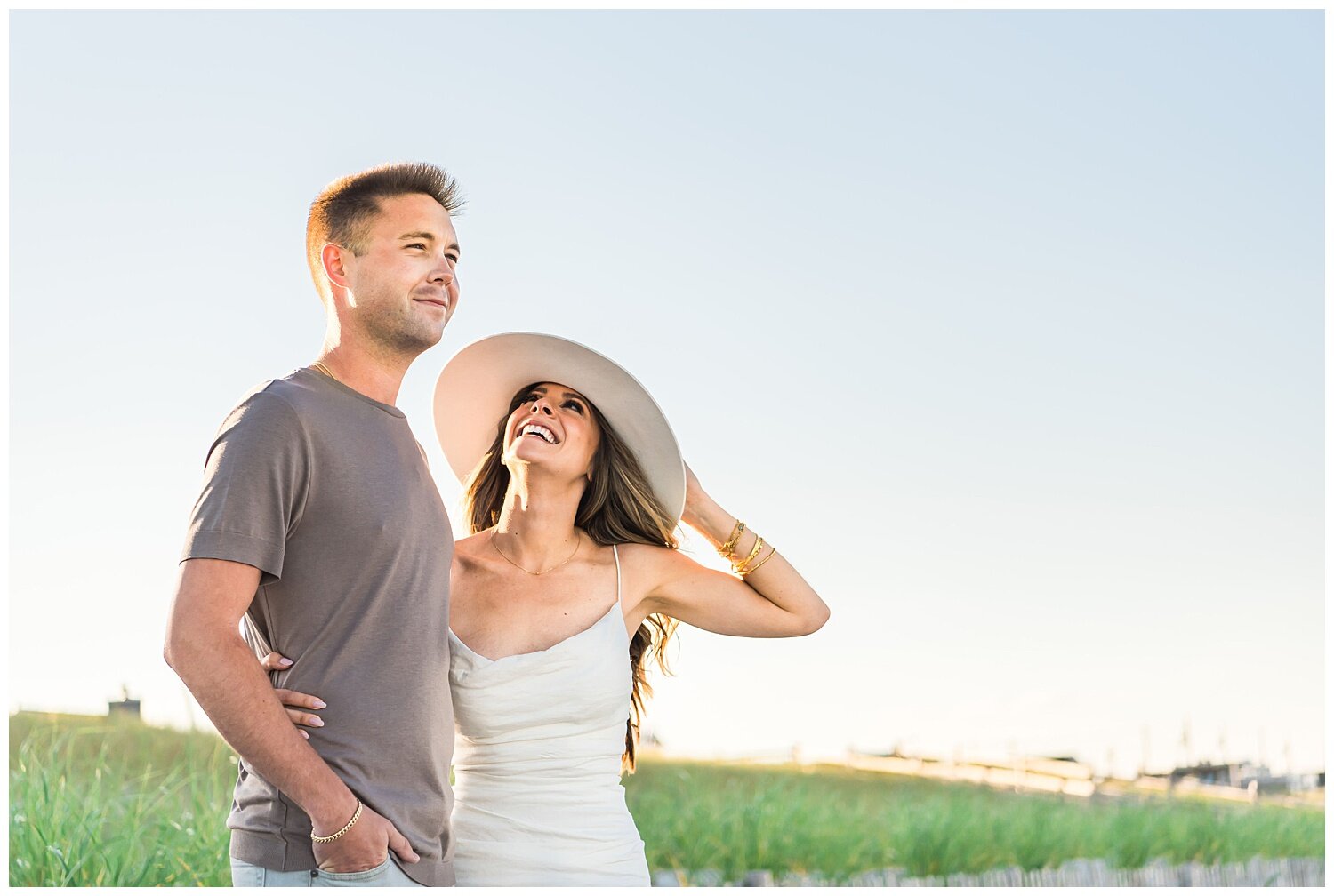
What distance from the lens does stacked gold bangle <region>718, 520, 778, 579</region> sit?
3258 millimetres

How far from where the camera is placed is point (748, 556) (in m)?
3.25

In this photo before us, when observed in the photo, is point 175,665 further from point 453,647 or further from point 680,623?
point 680,623

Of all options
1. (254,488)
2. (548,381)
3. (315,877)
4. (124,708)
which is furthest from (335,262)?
(124,708)

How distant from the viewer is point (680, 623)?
3.47m

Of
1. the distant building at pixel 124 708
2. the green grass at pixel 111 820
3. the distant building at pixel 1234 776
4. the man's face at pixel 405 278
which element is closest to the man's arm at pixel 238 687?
the man's face at pixel 405 278

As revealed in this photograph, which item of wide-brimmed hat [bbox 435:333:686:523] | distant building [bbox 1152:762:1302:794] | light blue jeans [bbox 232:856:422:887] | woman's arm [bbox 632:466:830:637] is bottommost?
distant building [bbox 1152:762:1302:794]

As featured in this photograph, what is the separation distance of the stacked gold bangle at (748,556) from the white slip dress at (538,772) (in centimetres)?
42

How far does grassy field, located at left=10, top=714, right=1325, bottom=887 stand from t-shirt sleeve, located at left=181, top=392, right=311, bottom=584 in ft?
10.3

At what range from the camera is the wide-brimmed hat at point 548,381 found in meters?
3.25

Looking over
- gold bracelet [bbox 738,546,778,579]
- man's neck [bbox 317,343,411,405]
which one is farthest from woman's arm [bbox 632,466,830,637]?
man's neck [bbox 317,343,411,405]

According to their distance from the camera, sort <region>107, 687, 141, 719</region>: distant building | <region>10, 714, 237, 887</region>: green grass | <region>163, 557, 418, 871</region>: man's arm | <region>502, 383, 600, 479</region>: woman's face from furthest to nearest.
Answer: <region>107, 687, 141, 719</region>: distant building
<region>10, 714, 237, 887</region>: green grass
<region>502, 383, 600, 479</region>: woman's face
<region>163, 557, 418, 871</region>: man's arm

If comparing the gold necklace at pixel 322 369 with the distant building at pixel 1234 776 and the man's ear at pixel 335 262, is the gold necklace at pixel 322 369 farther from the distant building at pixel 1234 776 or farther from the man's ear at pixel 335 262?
the distant building at pixel 1234 776

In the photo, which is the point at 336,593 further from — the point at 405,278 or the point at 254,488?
the point at 405,278

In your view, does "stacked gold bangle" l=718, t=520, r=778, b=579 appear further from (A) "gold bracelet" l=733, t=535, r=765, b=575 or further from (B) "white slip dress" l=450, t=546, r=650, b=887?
(B) "white slip dress" l=450, t=546, r=650, b=887
